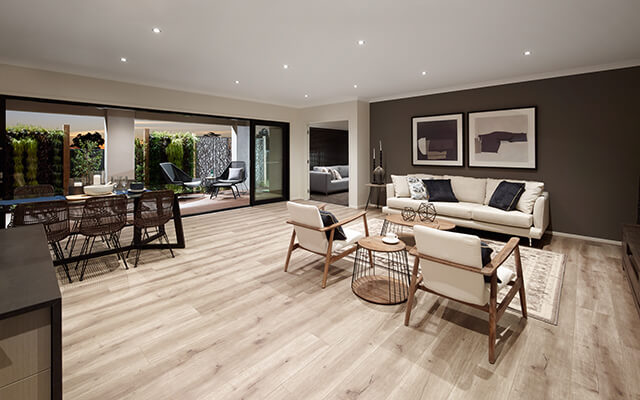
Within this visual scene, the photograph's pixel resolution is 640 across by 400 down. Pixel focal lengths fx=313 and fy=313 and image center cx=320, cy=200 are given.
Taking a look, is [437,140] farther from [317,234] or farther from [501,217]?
[317,234]

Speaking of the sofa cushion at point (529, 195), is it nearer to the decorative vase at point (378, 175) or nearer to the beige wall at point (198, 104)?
the decorative vase at point (378, 175)

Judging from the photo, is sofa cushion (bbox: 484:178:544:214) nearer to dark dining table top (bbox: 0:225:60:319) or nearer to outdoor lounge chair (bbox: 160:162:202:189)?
dark dining table top (bbox: 0:225:60:319)

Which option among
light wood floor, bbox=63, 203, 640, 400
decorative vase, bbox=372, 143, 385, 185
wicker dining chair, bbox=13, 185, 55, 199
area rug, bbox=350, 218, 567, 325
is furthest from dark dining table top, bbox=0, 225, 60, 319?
decorative vase, bbox=372, 143, 385, 185

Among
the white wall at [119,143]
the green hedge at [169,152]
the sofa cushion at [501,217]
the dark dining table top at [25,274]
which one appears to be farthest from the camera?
the green hedge at [169,152]

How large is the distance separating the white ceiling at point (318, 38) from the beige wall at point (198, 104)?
18 cm

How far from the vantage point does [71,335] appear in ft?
7.34

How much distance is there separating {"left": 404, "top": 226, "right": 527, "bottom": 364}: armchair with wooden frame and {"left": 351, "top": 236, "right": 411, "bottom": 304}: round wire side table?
0.46 m

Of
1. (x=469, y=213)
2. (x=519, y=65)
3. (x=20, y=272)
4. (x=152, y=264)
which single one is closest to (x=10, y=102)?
(x=152, y=264)

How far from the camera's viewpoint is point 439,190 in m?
5.55

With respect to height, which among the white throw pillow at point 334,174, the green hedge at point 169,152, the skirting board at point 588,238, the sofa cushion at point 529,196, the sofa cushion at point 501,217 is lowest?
the skirting board at point 588,238

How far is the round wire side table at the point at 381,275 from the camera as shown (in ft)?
9.11

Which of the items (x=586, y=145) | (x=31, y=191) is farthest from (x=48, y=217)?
(x=586, y=145)

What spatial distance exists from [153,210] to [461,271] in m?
3.55

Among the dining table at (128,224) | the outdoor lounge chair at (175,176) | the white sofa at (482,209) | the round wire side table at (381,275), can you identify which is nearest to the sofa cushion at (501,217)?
the white sofa at (482,209)
